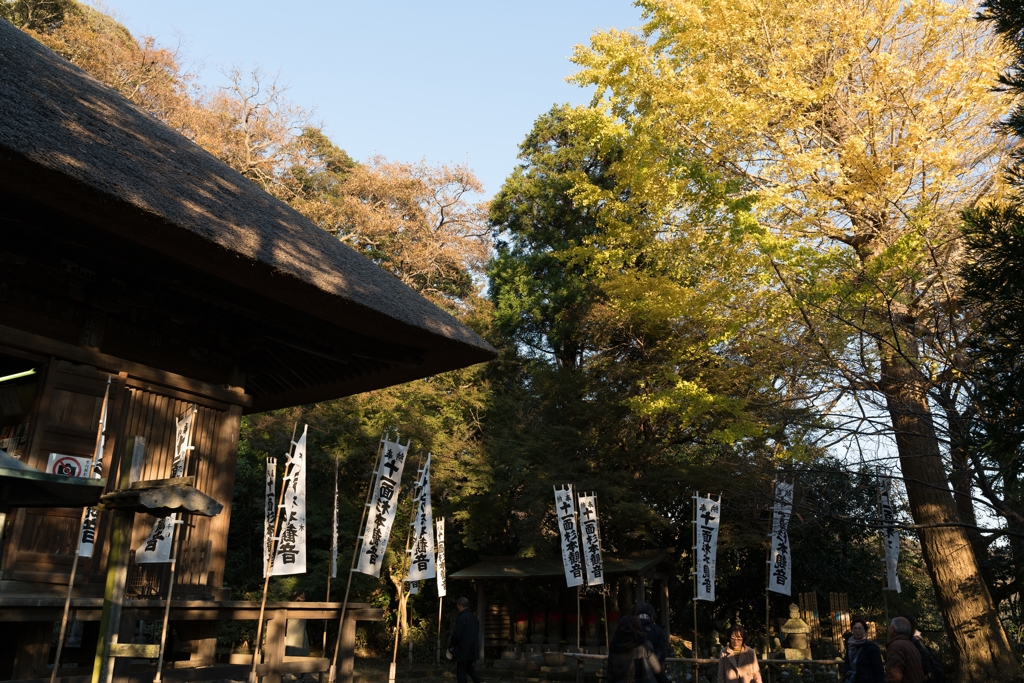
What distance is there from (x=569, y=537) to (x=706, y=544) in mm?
1966

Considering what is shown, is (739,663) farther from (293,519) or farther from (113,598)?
(113,598)

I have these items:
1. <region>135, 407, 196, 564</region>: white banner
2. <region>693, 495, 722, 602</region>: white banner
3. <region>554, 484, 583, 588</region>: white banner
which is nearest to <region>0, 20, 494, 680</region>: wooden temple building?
<region>135, 407, 196, 564</region>: white banner

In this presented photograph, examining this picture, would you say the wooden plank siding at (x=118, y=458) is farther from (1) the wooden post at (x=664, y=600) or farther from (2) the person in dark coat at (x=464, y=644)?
(1) the wooden post at (x=664, y=600)

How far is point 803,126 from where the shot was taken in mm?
9867

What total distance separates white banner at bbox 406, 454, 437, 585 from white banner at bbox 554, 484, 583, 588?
9.47 ft

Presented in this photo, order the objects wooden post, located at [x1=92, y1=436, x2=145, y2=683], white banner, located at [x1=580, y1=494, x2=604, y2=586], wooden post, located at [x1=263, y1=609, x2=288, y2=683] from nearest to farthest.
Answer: wooden post, located at [x1=92, y1=436, x2=145, y2=683]
wooden post, located at [x1=263, y1=609, x2=288, y2=683]
white banner, located at [x1=580, y1=494, x2=604, y2=586]

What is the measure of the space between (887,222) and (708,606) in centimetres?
1043

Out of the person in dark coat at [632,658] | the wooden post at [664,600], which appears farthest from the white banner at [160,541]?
the wooden post at [664,600]

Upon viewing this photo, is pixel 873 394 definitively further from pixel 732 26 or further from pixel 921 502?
pixel 732 26

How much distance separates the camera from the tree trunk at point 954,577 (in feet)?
29.4

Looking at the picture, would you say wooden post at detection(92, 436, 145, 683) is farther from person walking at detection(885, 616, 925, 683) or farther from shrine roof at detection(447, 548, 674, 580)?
shrine roof at detection(447, 548, 674, 580)

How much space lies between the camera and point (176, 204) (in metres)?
5.47

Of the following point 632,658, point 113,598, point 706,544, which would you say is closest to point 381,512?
point 632,658

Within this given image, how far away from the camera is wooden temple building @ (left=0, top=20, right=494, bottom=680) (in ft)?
17.3
